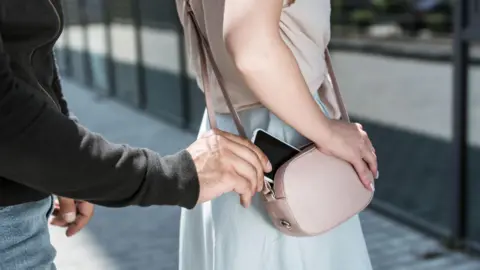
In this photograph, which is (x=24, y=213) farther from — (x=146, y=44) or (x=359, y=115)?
(x=146, y=44)

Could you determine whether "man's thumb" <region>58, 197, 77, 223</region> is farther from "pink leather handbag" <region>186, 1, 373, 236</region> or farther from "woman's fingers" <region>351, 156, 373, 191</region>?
"woman's fingers" <region>351, 156, 373, 191</region>

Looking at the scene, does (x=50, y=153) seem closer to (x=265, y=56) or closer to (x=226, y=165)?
(x=226, y=165)

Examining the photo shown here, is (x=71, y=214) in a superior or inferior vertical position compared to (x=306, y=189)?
inferior

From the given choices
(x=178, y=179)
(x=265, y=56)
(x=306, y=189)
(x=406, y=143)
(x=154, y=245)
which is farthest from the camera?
(x=406, y=143)

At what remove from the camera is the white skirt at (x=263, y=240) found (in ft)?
5.81

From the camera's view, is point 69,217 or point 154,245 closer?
point 69,217

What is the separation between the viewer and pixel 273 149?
1.66m

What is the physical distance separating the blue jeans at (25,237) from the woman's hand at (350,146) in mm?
592

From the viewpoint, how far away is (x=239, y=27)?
4.94 feet

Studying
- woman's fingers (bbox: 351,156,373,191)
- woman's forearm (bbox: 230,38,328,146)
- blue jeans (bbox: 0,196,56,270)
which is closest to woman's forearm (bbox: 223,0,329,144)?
woman's forearm (bbox: 230,38,328,146)

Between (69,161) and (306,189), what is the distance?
59 cm

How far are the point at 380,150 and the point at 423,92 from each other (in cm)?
50

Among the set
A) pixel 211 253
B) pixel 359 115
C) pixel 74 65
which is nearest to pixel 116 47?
pixel 74 65

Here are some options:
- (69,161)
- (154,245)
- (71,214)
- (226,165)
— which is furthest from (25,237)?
(154,245)
